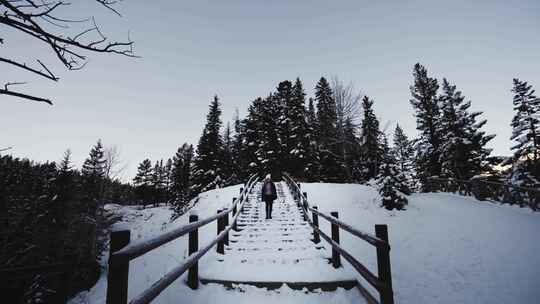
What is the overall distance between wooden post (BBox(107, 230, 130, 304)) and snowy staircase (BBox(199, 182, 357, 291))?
2.33 m

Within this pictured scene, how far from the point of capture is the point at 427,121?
93.5ft

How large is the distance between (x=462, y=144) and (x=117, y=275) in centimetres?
2951

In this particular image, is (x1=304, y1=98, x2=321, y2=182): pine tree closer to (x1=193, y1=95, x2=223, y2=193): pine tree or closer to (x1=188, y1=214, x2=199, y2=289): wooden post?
(x1=193, y1=95, x2=223, y2=193): pine tree

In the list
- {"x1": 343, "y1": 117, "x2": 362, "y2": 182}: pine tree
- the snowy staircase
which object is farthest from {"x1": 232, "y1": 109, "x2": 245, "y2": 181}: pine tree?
the snowy staircase

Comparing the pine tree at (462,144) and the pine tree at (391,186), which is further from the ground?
the pine tree at (462,144)

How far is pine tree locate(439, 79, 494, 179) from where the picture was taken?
2350 centimetres

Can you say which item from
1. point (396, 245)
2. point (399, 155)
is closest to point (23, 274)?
point (396, 245)

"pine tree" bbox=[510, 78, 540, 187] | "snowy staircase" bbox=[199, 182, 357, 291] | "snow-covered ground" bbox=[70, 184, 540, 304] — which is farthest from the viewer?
"pine tree" bbox=[510, 78, 540, 187]

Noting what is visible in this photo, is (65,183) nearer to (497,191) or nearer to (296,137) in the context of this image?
(296,137)

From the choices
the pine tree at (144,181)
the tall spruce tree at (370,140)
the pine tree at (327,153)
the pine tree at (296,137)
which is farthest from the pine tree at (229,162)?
the pine tree at (144,181)

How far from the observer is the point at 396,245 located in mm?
9328

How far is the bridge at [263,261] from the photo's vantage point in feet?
6.24

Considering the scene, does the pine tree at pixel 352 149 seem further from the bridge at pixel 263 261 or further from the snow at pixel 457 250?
the bridge at pixel 263 261

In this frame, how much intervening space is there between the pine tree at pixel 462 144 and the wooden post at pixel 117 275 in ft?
95.3
